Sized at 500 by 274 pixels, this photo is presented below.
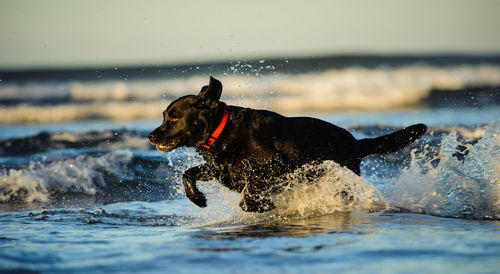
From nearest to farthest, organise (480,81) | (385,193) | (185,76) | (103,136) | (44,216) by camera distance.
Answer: (44,216)
(385,193)
(103,136)
(480,81)
(185,76)

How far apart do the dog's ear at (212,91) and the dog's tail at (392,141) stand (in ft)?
5.06

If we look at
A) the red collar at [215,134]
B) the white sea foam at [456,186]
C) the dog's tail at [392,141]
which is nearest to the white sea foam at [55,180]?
the red collar at [215,134]

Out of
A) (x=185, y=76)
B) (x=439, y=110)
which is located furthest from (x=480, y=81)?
(x=185, y=76)

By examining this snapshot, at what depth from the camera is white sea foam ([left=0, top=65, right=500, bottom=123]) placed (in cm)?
1942

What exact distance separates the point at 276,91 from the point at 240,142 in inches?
678

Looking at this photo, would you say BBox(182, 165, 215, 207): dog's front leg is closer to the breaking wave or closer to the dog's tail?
the breaking wave

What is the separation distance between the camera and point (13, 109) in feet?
66.3

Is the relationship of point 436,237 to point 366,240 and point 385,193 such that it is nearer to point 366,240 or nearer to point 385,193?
point 366,240

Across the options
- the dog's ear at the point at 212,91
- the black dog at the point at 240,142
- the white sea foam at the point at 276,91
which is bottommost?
the black dog at the point at 240,142

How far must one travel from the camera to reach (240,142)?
5.36 metres

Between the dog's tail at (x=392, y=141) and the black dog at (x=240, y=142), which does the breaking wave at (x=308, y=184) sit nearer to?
the black dog at (x=240, y=142)

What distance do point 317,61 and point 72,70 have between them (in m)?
13.3

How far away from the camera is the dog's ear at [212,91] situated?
5.33 meters

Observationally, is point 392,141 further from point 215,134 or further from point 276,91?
point 276,91
